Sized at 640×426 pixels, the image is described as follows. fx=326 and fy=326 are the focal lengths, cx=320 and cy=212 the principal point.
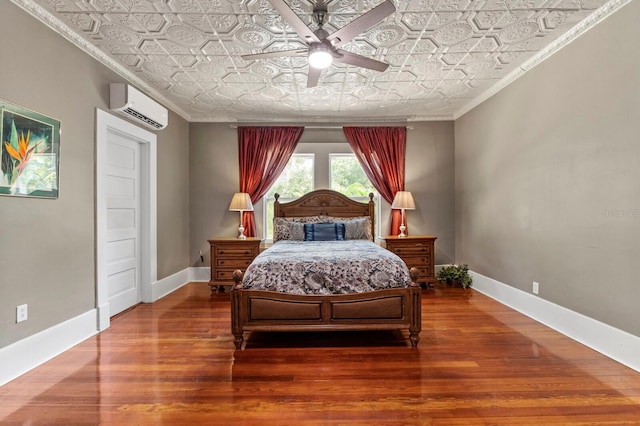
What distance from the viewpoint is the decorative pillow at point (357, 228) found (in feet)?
15.6

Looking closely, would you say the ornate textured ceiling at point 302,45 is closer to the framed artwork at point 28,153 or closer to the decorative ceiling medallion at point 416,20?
the decorative ceiling medallion at point 416,20

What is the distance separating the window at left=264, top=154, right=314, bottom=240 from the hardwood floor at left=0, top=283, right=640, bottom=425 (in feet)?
8.32

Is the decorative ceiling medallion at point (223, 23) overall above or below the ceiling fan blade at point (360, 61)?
above

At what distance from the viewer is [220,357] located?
266 cm

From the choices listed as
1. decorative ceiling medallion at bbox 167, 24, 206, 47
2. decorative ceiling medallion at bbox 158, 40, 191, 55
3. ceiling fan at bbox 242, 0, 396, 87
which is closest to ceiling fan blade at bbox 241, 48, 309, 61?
ceiling fan at bbox 242, 0, 396, 87

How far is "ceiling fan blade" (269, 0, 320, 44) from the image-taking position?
79.8 inches

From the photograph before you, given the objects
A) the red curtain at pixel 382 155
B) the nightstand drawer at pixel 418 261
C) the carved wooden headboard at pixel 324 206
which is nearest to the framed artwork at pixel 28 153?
the carved wooden headboard at pixel 324 206

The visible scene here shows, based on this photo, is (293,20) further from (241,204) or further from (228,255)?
(228,255)

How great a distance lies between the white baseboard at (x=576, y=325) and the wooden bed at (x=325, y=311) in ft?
4.75

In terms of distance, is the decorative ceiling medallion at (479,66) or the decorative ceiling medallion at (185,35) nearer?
the decorative ceiling medallion at (185,35)

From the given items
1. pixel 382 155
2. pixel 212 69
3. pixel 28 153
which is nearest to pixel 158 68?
pixel 212 69

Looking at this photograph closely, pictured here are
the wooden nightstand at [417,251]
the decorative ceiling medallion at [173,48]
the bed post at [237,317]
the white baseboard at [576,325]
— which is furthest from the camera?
the wooden nightstand at [417,251]

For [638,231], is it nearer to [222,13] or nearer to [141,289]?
[222,13]

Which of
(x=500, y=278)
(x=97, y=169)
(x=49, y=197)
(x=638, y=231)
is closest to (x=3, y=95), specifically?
(x=49, y=197)
